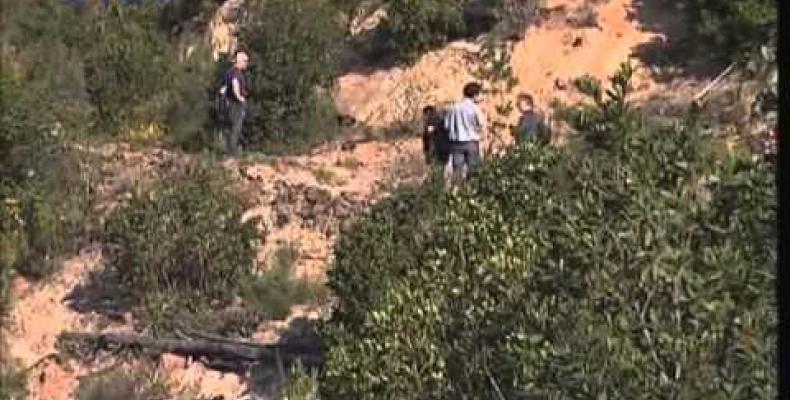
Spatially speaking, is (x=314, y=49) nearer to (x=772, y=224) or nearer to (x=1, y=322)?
(x=1, y=322)

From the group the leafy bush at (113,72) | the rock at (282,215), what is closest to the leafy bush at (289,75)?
the leafy bush at (113,72)

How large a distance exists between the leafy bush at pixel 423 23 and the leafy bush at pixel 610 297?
11746 millimetres

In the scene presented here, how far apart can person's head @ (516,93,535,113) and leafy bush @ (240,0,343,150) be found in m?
2.07

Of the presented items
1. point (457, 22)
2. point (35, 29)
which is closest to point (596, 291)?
point (457, 22)

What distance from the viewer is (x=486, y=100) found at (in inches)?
826

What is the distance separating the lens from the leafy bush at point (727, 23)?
1912cm

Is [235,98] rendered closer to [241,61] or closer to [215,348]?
[241,61]

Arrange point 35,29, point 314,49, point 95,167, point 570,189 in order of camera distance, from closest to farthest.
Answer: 1. point 570,189
2. point 95,167
3. point 314,49
4. point 35,29

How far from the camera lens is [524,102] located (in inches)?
826

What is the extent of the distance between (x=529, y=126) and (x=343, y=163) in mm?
3654

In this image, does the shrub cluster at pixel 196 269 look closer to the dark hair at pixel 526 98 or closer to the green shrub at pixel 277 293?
the green shrub at pixel 277 293

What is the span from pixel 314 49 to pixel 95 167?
326cm

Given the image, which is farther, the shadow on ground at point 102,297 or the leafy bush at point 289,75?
the leafy bush at point 289,75

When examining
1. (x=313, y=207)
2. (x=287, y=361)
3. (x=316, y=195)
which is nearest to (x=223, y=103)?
(x=316, y=195)
